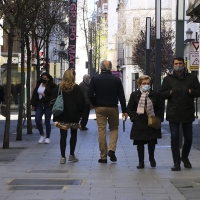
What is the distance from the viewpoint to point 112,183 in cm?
1055

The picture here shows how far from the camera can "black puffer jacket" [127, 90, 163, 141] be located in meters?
12.5

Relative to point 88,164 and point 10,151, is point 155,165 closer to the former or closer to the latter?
point 88,164

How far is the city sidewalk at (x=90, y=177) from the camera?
30.7ft

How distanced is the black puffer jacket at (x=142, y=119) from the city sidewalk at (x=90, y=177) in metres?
0.56

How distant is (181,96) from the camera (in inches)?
471

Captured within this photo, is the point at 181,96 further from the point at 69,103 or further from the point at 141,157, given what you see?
the point at 69,103

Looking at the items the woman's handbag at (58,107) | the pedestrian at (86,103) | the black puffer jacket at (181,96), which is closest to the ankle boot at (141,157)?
the black puffer jacket at (181,96)

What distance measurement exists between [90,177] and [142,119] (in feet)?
5.70

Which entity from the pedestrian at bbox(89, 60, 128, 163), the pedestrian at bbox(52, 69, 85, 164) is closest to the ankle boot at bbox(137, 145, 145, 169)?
the pedestrian at bbox(89, 60, 128, 163)

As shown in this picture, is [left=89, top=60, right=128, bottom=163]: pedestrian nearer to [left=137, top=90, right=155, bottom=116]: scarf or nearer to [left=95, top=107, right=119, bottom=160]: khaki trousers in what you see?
[left=95, top=107, right=119, bottom=160]: khaki trousers

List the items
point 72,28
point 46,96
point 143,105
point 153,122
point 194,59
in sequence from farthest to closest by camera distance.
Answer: point 194,59 → point 72,28 → point 46,96 → point 143,105 → point 153,122

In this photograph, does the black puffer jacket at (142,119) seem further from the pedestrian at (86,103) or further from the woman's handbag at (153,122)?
the pedestrian at (86,103)

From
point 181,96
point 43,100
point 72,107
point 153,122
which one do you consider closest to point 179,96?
point 181,96

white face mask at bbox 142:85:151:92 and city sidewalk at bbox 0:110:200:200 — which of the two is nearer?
city sidewalk at bbox 0:110:200:200
